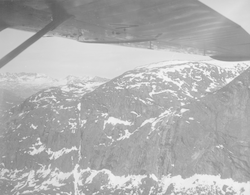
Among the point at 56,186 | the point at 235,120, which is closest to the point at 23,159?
the point at 56,186

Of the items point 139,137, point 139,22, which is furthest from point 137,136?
point 139,22

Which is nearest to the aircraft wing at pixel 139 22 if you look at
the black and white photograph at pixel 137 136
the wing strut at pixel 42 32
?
the wing strut at pixel 42 32

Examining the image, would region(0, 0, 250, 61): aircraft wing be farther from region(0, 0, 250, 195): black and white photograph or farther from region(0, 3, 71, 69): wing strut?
region(0, 0, 250, 195): black and white photograph

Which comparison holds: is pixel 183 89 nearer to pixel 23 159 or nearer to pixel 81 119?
pixel 81 119

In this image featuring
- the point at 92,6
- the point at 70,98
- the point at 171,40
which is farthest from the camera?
the point at 70,98

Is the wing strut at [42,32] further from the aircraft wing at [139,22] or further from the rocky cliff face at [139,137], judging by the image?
the rocky cliff face at [139,137]

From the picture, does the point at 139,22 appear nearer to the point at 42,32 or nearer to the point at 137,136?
the point at 42,32
